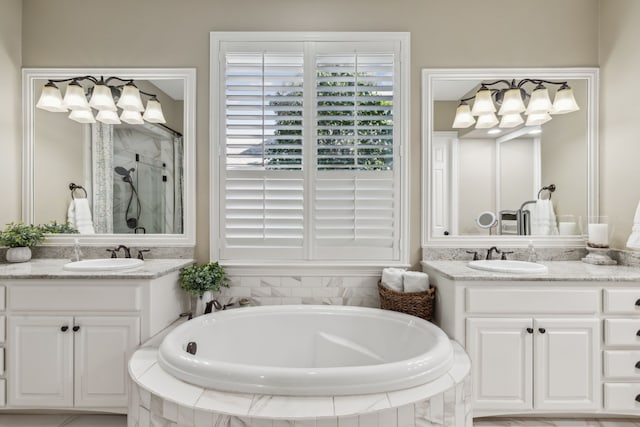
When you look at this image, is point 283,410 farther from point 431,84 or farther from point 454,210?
point 431,84

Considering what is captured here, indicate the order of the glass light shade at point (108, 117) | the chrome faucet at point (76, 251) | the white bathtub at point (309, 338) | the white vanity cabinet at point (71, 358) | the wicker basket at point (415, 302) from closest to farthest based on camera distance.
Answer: the white bathtub at point (309, 338)
the white vanity cabinet at point (71, 358)
the wicker basket at point (415, 302)
the chrome faucet at point (76, 251)
the glass light shade at point (108, 117)

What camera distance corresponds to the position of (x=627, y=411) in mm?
1964

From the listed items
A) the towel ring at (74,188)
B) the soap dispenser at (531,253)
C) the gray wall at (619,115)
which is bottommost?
the soap dispenser at (531,253)

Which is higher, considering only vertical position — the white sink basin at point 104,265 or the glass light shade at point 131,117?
the glass light shade at point 131,117

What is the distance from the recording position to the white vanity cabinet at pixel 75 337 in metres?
1.94

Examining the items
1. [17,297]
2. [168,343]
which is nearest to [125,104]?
[17,297]

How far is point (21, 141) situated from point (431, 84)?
9.73ft

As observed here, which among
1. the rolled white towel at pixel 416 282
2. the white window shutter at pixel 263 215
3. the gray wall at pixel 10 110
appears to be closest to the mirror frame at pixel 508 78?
the rolled white towel at pixel 416 282

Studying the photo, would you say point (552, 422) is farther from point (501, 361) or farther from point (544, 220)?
point (544, 220)

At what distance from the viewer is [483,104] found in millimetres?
2455

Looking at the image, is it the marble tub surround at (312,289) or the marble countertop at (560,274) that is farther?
the marble tub surround at (312,289)

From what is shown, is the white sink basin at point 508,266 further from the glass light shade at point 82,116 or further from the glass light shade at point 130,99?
the glass light shade at point 82,116

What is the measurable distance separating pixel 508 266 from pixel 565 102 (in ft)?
4.08

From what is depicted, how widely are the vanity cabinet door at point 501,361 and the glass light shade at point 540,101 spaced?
4.77 ft
